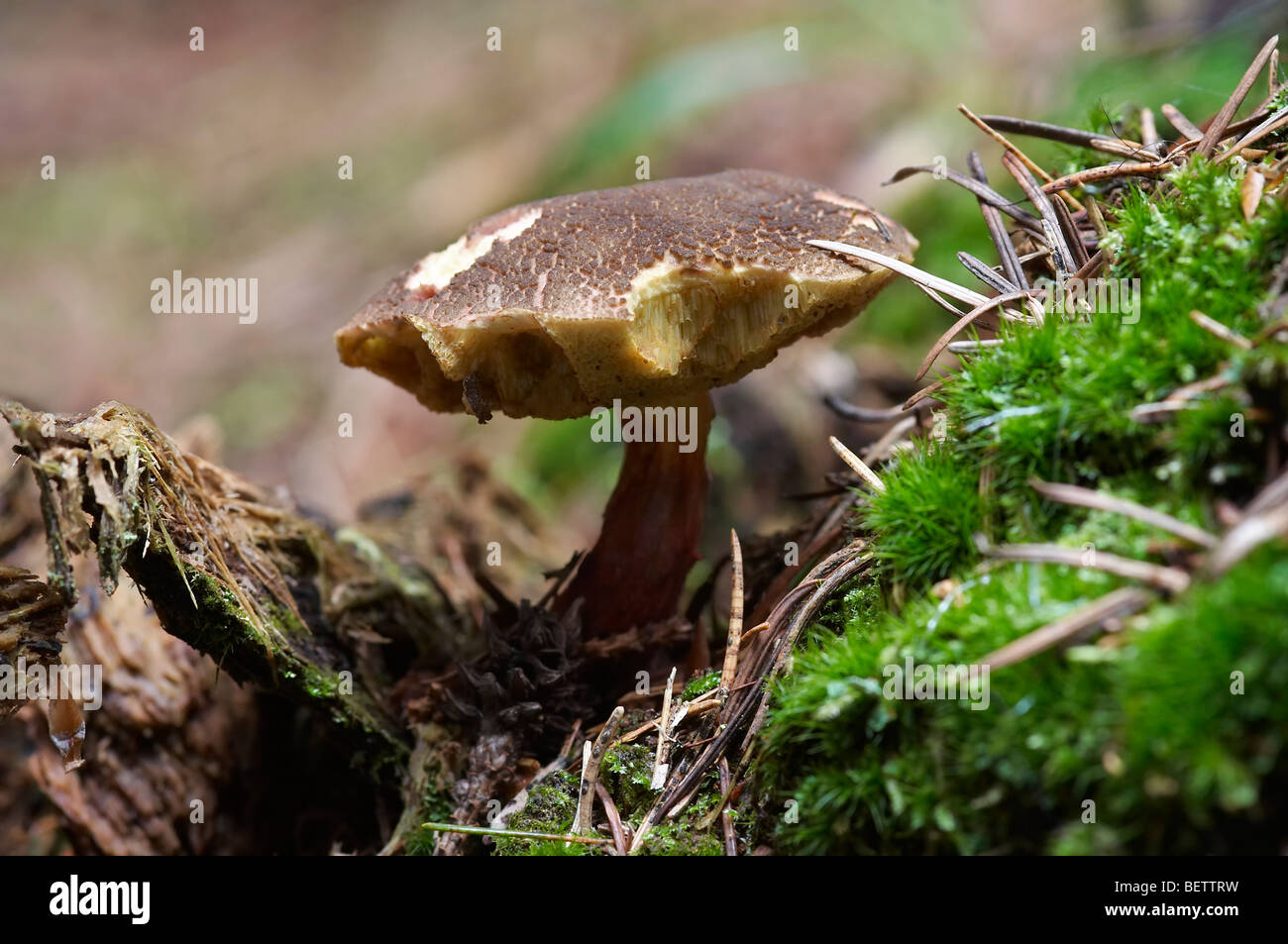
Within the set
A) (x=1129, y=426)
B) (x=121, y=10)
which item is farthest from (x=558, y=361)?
(x=121, y=10)

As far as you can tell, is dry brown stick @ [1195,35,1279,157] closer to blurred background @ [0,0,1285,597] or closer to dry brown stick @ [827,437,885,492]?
blurred background @ [0,0,1285,597]

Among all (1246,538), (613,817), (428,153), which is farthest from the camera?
(428,153)

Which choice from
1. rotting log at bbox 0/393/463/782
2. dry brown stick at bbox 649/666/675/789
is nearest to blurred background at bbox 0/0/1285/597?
rotting log at bbox 0/393/463/782

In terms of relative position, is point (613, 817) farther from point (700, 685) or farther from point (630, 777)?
point (700, 685)

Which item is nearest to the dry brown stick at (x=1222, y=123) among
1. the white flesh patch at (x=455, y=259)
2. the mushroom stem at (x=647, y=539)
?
the mushroom stem at (x=647, y=539)
